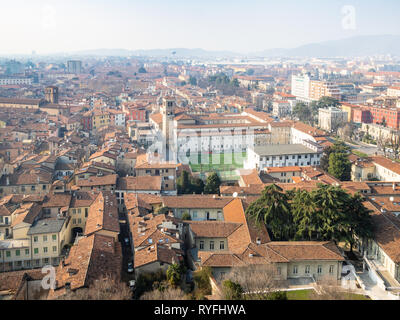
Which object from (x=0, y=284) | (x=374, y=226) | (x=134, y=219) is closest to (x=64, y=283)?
(x=0, y=284)

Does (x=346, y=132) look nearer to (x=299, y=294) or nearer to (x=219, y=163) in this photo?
(x=219, y=163)

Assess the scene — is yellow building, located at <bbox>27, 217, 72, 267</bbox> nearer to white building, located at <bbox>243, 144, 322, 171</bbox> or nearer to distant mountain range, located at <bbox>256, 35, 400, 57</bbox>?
white building, located at <bbox>243, 144, 322, 171</bbox>

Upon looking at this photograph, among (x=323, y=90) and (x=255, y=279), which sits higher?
(x=323, y=90)

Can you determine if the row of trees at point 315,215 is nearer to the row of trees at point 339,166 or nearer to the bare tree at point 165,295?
the bare tree at point 165,295

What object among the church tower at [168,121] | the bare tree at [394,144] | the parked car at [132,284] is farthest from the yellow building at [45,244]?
the bare tree at [394,144]

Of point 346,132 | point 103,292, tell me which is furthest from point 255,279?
point 346,132

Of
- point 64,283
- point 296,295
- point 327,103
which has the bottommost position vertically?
point 296,295

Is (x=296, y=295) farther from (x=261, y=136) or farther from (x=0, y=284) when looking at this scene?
(x=261, y=136)

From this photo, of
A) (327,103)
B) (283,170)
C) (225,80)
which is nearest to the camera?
(283,170)
